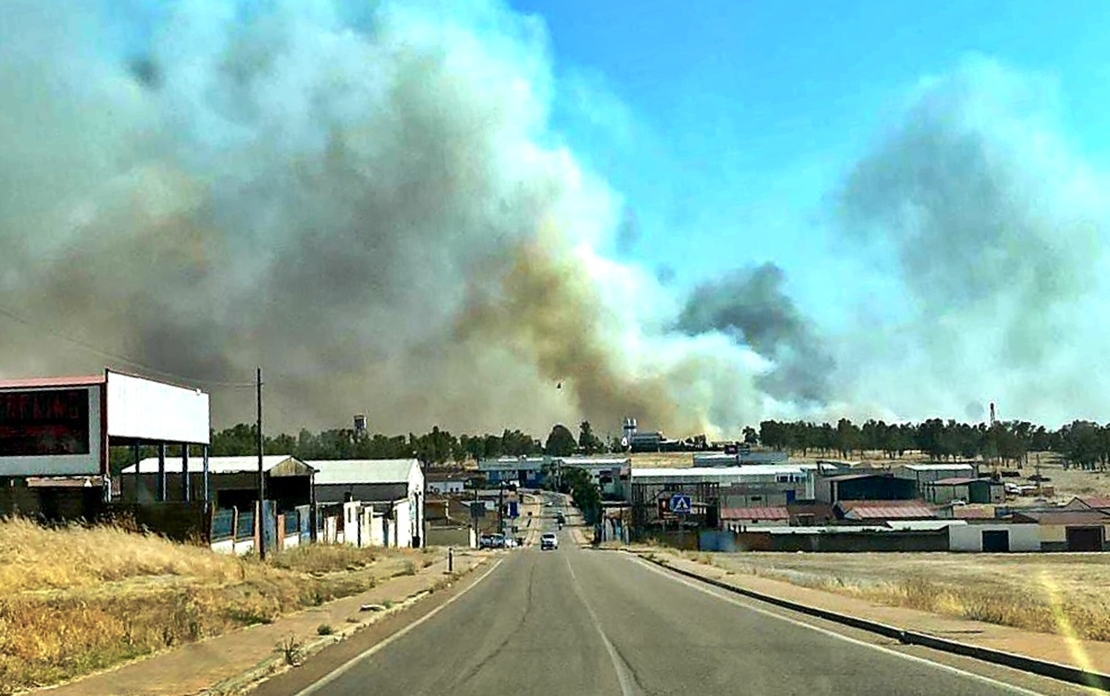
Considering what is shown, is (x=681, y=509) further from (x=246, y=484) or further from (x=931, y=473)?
(x=931, y=473)

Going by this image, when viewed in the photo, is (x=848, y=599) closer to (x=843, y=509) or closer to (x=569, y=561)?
(x=569, y=561)

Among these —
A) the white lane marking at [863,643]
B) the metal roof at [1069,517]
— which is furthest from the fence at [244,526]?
the metal roof at [1069,517]

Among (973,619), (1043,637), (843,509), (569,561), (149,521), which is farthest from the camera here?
(843,509)

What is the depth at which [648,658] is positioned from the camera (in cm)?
1856

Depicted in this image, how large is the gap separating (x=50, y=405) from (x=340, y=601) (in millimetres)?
20720

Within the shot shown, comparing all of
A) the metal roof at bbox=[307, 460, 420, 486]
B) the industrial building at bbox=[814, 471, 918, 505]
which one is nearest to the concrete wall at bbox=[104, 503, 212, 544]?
the metal roof at bbox=[307, 460, 420, 486]

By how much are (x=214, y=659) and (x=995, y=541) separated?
77.0 m

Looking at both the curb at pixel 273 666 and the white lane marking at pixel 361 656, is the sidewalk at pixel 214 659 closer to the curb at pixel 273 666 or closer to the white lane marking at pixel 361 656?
the curb at pixel 273 666

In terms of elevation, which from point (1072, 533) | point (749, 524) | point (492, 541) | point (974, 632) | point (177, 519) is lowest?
point (492, 541)

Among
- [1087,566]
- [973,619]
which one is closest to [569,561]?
[1087,566]

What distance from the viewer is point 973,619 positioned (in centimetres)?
2348

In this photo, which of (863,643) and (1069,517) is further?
(1069,517)

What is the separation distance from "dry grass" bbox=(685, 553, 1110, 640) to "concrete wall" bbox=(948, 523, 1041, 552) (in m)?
6.44

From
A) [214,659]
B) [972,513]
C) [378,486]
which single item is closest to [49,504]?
[214,659]
